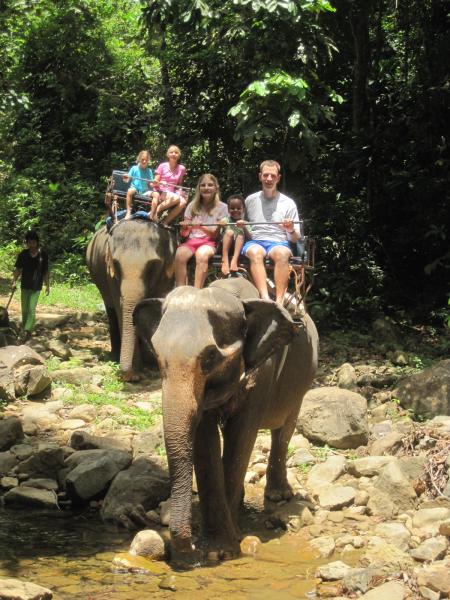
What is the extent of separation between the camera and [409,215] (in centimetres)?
1430

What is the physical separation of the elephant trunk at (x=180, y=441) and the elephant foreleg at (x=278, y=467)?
2069 millimetres

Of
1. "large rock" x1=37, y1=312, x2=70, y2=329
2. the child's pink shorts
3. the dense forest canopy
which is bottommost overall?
"large rock" x1=37, y1=312, x2=70, y2=329

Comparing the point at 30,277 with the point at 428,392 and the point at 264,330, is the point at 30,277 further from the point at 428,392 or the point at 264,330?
the point at 264,330

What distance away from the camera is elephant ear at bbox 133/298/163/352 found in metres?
5.61

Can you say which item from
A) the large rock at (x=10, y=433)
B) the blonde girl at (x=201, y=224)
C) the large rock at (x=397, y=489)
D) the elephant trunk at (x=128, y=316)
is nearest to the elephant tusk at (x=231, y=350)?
the blonde girl at (x=201, y=224)

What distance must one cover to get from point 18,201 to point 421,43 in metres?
9.68

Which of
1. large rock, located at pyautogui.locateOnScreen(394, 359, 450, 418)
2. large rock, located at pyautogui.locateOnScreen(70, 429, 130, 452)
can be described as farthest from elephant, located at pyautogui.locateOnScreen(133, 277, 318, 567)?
large rock, located at pyautogui.locateOnScreen(394, 359, 450, 418)

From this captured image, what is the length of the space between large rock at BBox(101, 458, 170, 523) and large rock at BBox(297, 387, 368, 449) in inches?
74.7

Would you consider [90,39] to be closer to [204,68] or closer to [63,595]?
[204,68]

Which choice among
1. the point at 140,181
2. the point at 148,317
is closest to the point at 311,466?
the point at 148,317

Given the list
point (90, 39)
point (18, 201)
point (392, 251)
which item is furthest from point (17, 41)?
point (392, 251)

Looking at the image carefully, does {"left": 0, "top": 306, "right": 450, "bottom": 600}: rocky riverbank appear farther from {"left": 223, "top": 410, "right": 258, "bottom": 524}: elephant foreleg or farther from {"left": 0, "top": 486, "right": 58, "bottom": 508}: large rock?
{"left": 223, "top": 410, "right": 258, "bottom": 524}: elephant foreleg

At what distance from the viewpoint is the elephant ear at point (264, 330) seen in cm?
552

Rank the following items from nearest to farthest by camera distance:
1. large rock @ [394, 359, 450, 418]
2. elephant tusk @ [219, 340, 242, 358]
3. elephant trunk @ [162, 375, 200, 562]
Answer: elephant trunk @ [162, 375, 200, 562], elephant tusk @ [219, 340, 242, 358], large rock @ [394, 359, 450, 418]
